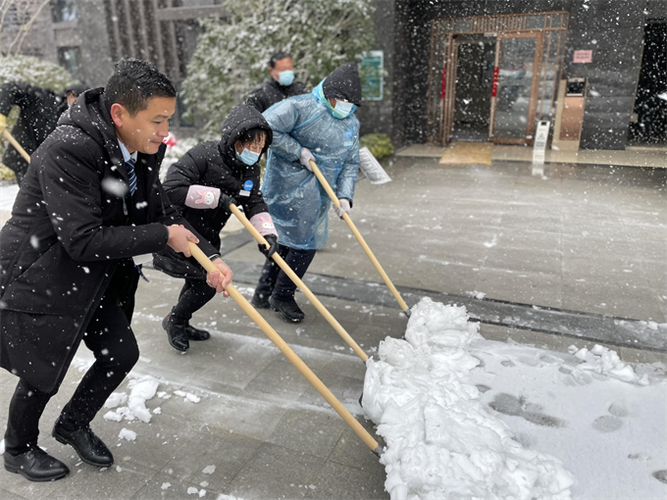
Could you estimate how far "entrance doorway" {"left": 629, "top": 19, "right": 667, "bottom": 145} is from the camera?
4.18 metres

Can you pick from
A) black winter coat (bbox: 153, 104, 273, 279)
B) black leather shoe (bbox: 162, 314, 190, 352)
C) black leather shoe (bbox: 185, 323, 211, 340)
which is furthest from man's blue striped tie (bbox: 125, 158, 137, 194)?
black leather shoe (bbox: 185, 323, 211, 340)

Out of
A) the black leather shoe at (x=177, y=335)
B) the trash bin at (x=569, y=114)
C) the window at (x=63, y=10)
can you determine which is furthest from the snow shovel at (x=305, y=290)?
the window at (x=63, y=10)

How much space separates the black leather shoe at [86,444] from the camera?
2.26 metres

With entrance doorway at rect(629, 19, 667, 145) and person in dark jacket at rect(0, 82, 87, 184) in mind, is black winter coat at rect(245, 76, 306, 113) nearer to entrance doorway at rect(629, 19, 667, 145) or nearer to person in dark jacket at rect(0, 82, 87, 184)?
person in dark jacket at rect(0, 82, 87, 184)

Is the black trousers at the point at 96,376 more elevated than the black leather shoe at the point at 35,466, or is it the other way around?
the black trousers at the point at 96,376

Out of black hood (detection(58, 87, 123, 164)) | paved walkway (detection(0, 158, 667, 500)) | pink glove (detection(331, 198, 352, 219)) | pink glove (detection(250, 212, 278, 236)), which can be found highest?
black hood (detection(58, 87, 123, 164))

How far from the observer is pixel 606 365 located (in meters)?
2.97

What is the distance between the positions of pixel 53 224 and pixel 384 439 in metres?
1.67

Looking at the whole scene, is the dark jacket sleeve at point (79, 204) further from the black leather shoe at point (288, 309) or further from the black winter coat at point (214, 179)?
the black leather shoe at point (288, 309)

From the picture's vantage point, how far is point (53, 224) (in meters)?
1.75

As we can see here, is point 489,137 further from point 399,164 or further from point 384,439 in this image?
point 384,439

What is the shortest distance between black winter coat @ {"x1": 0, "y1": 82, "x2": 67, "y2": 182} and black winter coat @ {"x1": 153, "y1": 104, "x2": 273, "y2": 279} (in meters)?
2.27

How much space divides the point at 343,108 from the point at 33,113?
2.88 meters

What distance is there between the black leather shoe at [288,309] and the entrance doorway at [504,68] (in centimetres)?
969
